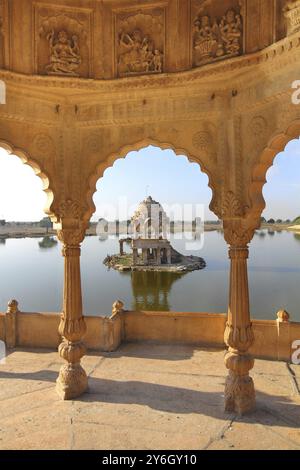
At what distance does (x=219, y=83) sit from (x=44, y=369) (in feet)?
19.1

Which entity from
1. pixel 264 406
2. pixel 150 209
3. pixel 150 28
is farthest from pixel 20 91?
pixel 150 209

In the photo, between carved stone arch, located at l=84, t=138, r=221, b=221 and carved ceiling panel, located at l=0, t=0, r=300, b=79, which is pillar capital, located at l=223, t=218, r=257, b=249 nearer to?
carved stone arch, located at l=84, t=138, r=221, b=221

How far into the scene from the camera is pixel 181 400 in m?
5.93

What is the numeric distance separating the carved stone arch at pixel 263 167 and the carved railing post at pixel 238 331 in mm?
337

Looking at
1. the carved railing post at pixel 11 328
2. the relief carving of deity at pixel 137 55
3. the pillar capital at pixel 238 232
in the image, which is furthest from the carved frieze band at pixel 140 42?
the carved railing post at pixel 11 328

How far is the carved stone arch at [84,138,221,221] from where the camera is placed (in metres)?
5.67

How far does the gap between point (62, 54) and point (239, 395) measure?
17.8ft

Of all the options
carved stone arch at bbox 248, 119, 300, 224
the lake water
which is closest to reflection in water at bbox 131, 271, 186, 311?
the lake water

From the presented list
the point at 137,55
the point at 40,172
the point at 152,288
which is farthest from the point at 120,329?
the point at 152,288

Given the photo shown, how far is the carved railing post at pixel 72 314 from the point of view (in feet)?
19.9

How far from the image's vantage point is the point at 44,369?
734 cm

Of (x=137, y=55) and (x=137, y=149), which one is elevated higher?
(x=137, y=55)

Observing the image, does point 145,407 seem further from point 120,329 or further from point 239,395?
point 120,329
